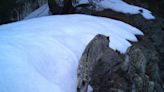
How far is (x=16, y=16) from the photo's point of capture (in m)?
16.0

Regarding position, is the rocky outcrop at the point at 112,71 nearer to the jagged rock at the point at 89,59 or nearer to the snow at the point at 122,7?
the jagged rock at the point at 89,59

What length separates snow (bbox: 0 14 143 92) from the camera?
482 cm

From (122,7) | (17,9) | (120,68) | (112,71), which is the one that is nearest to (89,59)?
(112,71)

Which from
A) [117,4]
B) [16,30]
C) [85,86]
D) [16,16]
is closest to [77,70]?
[85,86]

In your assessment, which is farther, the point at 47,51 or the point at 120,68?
the point at 120,68

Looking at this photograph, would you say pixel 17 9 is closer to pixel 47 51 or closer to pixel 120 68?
pixel 47 51

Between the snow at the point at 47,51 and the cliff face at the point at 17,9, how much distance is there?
6961 millimetres

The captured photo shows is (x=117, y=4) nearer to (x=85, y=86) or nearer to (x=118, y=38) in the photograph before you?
(x=118, y=38)

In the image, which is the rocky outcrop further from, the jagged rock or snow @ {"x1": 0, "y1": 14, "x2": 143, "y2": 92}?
snow @ {"x1": 0, "y1": 14, "x2": 143, "y2": 92}

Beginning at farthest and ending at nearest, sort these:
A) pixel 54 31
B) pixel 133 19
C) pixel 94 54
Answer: pixel 133 19 → pixel 54 31 → pixel 94 54

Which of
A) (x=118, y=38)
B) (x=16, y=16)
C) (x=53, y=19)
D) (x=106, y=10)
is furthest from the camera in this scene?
(x=16, y=16)

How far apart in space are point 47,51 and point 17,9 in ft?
34.4

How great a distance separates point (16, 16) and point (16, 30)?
8756 mm

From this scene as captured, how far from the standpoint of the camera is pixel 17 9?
15.9 m
